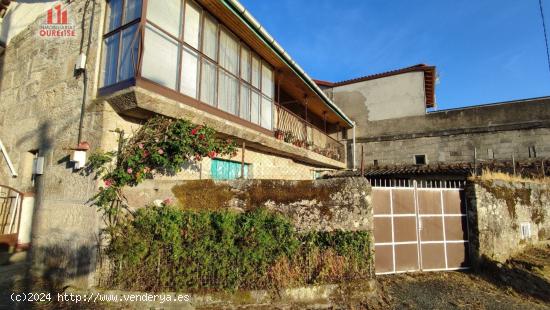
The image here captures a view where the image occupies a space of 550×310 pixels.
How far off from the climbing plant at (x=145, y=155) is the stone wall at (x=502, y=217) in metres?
6.01

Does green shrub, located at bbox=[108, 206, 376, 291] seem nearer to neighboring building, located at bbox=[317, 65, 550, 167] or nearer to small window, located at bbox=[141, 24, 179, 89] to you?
small window, located at bbox=[141, 24, 179, 89]

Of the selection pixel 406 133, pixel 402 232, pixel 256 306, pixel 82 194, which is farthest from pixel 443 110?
pixel 82 194

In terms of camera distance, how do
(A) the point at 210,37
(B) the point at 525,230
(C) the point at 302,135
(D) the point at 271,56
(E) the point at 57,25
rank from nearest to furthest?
(E) the point at 57,25
(A) the point at 210,37
(B) the point at 525,230
(D) the point at 271,56
(C) the point at 302,135

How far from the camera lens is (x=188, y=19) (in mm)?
5984

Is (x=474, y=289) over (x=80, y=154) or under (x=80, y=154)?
under

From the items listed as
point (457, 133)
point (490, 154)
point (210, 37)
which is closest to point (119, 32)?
point (210, 37)

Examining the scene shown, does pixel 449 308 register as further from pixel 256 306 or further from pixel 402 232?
pixel 256 306

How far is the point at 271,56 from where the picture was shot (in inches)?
325

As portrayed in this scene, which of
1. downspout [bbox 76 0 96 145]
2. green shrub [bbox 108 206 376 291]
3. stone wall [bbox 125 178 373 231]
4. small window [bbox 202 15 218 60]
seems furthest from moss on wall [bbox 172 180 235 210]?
small window [bbox 202 15 218 60]

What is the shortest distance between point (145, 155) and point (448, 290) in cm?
585

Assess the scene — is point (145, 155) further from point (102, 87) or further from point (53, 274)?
point (53, 274)

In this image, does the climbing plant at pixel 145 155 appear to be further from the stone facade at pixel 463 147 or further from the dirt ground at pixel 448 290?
the stone facade at pixel 463 147

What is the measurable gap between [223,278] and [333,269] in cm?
168

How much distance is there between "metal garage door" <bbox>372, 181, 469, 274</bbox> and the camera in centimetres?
615
